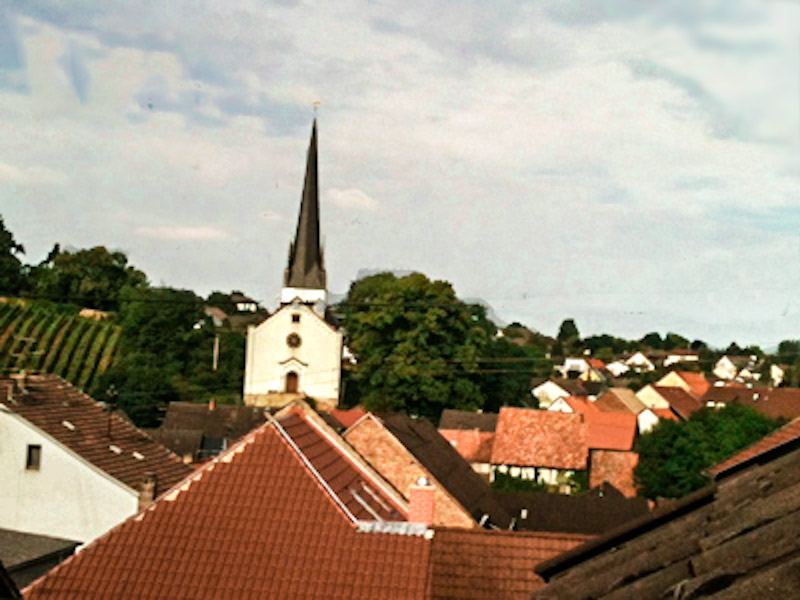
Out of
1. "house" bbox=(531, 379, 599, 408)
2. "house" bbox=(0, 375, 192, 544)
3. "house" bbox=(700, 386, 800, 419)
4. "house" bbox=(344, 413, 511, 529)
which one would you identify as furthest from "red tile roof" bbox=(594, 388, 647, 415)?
"house" bbox=(0, 375, 192, 544)

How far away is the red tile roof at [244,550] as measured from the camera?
10609 mm

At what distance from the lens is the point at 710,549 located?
2.88 meters

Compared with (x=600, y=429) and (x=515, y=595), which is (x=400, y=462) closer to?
(x=515, y=595)

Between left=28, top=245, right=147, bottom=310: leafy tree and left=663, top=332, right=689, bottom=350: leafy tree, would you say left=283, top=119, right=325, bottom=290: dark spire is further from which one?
left=663, top=332, right=689, bottom=350: leafy tree

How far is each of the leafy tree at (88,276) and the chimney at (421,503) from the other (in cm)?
6511

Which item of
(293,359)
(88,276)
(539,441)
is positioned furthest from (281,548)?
(88,276)

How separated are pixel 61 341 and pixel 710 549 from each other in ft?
189

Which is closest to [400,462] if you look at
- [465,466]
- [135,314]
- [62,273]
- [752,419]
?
[465,466]

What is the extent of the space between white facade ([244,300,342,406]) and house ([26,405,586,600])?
45193 millimetres

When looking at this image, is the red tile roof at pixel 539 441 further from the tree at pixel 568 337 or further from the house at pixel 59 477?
the tree at pixel 568 337

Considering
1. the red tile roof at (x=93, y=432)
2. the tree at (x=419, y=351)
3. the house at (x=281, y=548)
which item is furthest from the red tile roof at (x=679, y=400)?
the house at (x=281, y=548)

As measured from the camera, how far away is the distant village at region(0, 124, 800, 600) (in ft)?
12.6

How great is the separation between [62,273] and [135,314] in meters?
19.3

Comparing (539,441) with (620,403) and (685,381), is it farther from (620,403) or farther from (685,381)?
(685,381)
